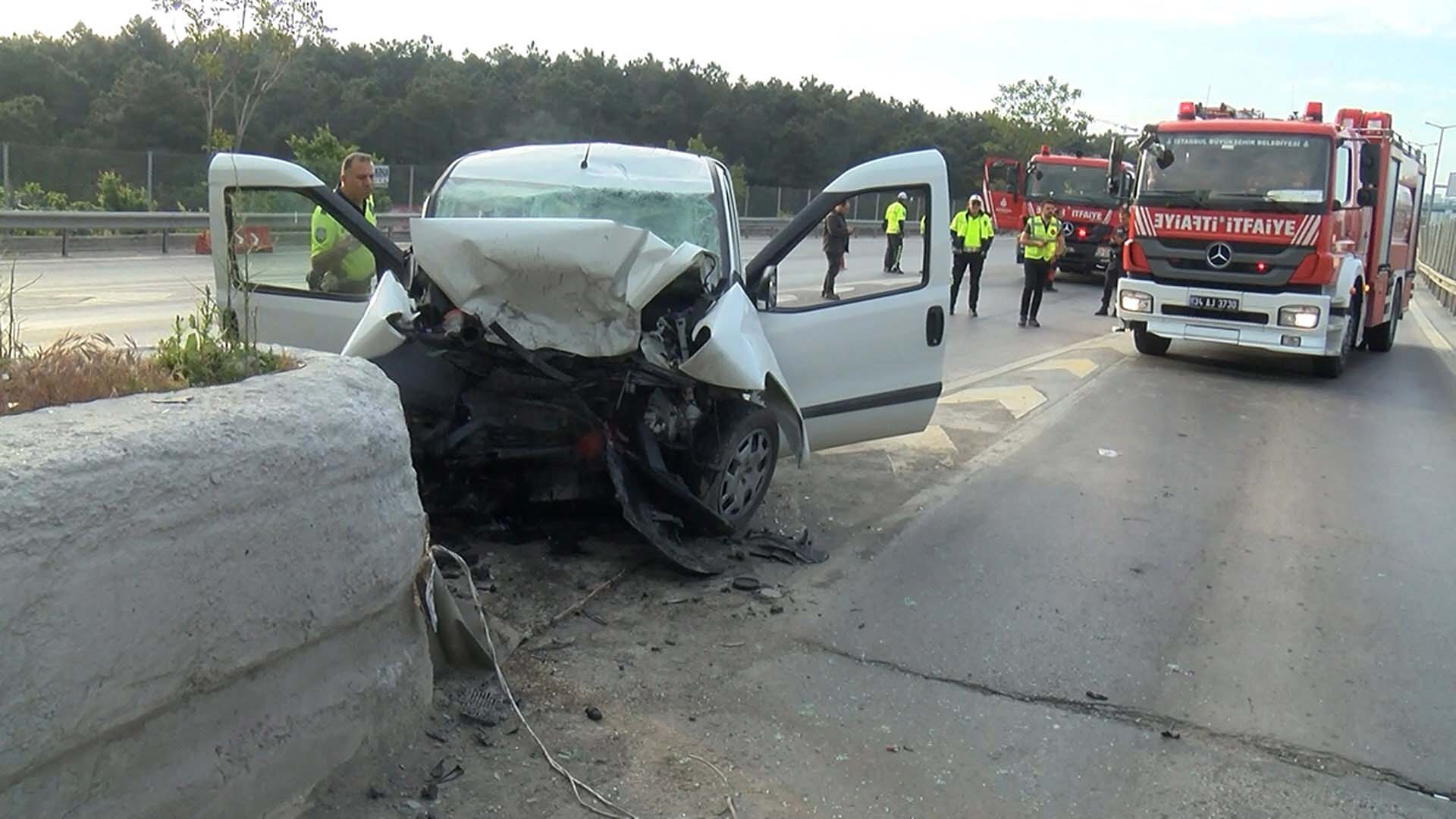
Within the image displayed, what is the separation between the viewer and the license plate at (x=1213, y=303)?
13000mm

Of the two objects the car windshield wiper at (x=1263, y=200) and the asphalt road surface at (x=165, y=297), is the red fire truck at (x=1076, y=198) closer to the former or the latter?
the asphalt road surface at (x=165, y=297)

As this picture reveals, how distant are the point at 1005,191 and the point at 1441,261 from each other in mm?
13894

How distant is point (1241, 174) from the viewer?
42.6 feet

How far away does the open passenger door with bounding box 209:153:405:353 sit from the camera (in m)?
5.68

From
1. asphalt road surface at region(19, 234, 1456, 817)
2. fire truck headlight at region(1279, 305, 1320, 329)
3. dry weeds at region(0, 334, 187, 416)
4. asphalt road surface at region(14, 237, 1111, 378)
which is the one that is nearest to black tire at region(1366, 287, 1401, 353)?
asphalt road surface at region(14, 237, 1111, 378)

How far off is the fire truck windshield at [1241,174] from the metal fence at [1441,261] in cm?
1574

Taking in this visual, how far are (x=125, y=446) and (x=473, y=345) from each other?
247cm

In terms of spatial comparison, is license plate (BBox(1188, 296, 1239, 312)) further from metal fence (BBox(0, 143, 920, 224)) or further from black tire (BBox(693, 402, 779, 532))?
metal fence (BBox(0, 143, 920, 224))

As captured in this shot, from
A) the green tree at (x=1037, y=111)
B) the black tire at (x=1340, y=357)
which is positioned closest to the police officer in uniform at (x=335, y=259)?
the black tire at (x=1340, y=357)

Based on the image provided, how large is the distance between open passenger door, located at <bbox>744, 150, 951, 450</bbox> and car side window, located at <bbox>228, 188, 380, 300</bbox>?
1.91 meters

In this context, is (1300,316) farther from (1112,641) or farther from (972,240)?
(1112,641)

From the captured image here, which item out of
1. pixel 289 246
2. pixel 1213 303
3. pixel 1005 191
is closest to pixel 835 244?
pixel 1213 303

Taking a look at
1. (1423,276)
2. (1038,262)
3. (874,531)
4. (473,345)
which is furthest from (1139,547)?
(1423,276)

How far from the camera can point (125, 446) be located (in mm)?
2691
